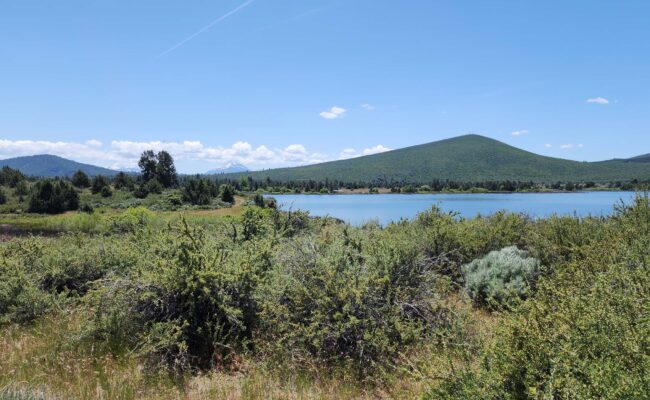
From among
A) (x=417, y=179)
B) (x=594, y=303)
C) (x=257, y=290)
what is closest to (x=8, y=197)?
(x=257, y=290)

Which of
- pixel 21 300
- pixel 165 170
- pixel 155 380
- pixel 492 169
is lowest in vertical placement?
pixel 155 380

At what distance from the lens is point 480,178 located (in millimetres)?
166000

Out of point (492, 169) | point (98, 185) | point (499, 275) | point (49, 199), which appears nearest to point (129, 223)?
point (499, 275)

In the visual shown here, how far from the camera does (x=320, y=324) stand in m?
5.20

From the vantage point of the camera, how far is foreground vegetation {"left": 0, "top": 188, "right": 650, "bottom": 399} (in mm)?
3160

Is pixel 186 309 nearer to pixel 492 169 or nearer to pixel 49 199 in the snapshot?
pixel 49 199

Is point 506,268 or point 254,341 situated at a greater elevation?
point 506,268

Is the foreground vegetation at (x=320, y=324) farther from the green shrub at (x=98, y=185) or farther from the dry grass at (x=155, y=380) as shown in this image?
the green shrub at (x=98, y=185)

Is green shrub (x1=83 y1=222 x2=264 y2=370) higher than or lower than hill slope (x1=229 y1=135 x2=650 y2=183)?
lower

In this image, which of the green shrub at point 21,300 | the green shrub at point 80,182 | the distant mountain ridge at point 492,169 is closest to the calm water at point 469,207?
the green shrub at point 21,300

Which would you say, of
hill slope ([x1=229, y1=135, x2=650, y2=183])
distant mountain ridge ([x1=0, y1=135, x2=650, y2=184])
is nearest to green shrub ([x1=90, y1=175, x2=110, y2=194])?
distant mountain ridge ([x1=0, y1=135, x2=650, y2=184])

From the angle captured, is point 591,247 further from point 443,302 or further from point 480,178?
point 480,178

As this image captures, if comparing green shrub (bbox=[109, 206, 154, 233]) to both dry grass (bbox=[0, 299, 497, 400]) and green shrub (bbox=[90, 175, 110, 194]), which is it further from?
green shrub (bbox=[90, 175, 110, 194])

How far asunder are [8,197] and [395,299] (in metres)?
74.9
